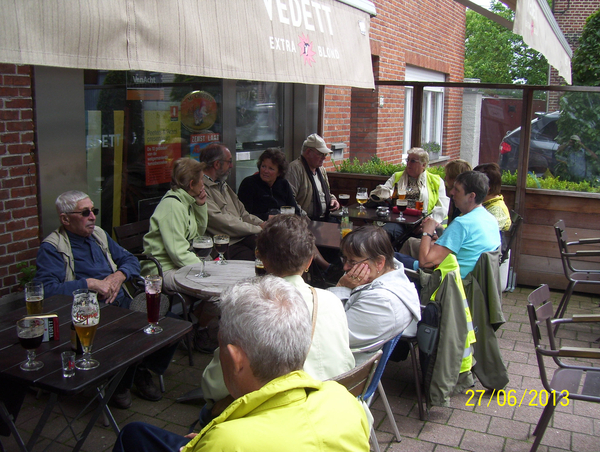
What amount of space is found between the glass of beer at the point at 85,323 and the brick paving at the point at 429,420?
36.1 inches

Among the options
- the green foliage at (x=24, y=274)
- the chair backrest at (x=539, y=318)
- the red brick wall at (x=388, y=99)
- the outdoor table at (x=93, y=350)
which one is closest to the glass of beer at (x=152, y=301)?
the outdoor table at (x=93, y=350)

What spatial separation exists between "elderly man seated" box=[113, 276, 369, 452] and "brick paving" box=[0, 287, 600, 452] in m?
1.80

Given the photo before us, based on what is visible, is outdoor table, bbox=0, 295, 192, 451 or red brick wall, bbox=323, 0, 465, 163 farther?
red brick wall, bbox=323, 0, 465, 163

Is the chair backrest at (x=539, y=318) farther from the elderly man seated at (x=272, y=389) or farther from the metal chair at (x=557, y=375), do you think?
the elderly man seated at (x=272, y=389)

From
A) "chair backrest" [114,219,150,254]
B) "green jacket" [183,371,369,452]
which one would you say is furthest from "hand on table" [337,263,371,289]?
"chair backrest" [114,219,150,254]

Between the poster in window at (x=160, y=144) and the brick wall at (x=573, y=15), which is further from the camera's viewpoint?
the brick wall at (x=573, y=15)

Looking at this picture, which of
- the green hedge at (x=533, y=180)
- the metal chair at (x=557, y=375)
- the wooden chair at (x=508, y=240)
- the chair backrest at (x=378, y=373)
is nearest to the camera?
the chair backrest at (x=378, y=373)

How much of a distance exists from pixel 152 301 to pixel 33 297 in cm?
54

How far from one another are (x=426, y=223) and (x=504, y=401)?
4.79 feet

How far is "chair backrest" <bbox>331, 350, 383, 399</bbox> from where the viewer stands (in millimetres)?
2061

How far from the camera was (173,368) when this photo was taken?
158 inches

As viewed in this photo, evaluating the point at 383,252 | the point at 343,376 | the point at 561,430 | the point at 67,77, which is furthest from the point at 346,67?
the point at 561,430

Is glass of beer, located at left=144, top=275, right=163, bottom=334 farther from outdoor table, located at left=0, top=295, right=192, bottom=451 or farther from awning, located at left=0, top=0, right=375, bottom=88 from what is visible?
awning, located at left=0, top=0, right=375, bottom=88

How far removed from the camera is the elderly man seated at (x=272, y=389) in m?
1.36
